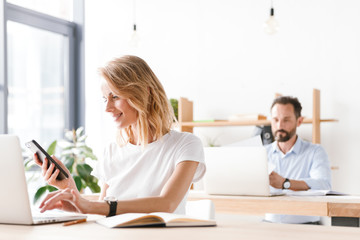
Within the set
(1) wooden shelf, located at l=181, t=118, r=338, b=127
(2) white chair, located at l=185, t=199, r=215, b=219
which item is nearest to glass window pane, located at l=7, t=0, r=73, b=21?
(1) wooden shelf, located at l=181, t=118, r=338, b=127

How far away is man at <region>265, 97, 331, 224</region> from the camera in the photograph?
10.1 ft

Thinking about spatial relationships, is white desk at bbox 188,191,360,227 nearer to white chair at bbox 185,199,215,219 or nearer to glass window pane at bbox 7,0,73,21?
white chair at bbox 185,199,215,219

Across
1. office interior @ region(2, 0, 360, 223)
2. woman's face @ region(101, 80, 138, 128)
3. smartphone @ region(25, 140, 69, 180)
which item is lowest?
smartphone @ region(25, 140, 69, 180)

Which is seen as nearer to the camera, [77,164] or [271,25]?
[271,25]

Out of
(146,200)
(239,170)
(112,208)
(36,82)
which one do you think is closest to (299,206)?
(239,170)

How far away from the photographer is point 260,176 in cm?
237

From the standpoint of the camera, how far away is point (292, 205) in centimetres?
220

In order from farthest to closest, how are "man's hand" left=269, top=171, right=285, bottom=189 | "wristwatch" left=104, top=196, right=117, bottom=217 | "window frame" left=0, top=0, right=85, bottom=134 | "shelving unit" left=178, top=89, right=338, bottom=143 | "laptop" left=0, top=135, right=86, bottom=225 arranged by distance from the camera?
"window frame" left=0, top=0, right=85, bottom=134 < "shelving unit" left=178, top=89, right=338, bottom=143 < "man's hand" left=269, top=171, right=285, bottom=189 < "wristwatch" left=104, top=196, right=117, bottom=217 < "laptop" left=0, top=135, right=86, bottom=225

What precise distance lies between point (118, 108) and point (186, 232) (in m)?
0.67

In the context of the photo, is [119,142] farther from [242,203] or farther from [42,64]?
[42,64]

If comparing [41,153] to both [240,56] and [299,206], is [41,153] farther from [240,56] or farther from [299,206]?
[240,56]

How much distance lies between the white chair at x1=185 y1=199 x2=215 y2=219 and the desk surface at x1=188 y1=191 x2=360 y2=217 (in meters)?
0.38

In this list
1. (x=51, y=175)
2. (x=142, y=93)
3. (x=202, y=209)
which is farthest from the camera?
(x=202, y=209)

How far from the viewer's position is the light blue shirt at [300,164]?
3.14 meters
